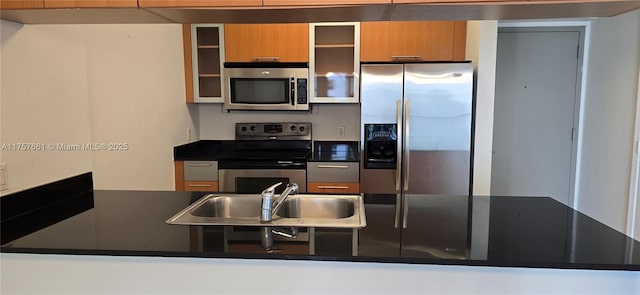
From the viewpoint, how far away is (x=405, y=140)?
2814mm

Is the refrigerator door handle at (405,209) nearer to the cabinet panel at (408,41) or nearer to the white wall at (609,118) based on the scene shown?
the cabinet panel at (408,41)

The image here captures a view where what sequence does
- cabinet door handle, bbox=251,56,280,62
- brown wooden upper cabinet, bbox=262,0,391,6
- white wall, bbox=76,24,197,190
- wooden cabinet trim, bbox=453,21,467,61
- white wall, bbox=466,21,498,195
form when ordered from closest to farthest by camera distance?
brown wooden upper cabinet, bbox=262,0,391,6 → white wall, bbox=76,24,197,190 → white wall, bbox=466,21,498,195 → wooden cabinet trim, bbox=453,21,467,61 → cabinet door handle, bbox=251,56,280,62

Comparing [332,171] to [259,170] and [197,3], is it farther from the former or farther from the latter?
[197,3]

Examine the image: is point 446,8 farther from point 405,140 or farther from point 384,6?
point 405,140

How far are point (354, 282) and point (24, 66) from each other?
5.02 feet

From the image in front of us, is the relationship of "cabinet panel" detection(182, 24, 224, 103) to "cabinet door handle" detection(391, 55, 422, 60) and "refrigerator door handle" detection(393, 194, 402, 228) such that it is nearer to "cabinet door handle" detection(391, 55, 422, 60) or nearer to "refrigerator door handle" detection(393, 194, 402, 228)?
"cabinet door handle" detection(391, 55, 422, 60)

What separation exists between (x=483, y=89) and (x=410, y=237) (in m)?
1.91

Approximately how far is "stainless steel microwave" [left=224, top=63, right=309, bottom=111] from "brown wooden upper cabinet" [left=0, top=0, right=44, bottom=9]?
1893mm

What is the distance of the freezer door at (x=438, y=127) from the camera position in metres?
2.77

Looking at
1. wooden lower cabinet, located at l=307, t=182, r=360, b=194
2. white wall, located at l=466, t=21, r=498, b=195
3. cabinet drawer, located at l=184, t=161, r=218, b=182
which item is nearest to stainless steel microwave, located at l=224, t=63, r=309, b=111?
cabinet drawer, located at l=184, t=161, r=218, b=182

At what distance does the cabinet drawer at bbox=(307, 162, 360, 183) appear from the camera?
308cm

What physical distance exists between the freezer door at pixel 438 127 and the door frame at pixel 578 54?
3.12 feet

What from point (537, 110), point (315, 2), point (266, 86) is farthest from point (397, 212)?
point (537, 110)

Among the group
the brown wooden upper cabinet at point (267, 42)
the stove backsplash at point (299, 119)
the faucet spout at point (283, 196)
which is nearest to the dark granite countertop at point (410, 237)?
the faucet spout at point (283, 196)
